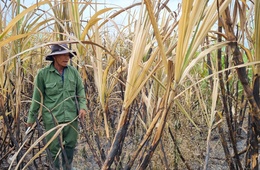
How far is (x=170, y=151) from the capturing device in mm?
1888

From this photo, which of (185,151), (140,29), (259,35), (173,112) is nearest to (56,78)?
(173,112)

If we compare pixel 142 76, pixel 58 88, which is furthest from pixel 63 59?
pixel 142 76

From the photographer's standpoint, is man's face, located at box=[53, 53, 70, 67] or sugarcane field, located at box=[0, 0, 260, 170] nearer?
sugarcane field, located at box=[0, 0, 260, 170]

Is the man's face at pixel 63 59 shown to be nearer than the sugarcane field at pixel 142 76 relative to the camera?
No

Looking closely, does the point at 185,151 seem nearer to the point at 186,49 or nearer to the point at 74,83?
the point at 74,83

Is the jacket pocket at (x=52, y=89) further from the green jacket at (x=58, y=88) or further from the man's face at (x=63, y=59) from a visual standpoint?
→ the man's face at (x=63, y=59)

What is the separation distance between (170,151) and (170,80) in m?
1.27

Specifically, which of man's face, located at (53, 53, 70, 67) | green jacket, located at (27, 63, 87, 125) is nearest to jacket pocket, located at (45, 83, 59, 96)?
green jacket, located at (27, 63, 87, 125)

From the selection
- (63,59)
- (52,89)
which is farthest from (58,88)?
(63,59)

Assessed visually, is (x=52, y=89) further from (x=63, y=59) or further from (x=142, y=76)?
(x=142, y=76)

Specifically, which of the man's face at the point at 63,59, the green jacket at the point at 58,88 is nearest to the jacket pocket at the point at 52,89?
the green jacket at the point at 58,88

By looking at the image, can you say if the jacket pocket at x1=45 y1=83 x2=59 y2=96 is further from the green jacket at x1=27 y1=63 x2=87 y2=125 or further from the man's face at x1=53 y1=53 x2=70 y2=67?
the man's face at x1=53 y1=53 x2=70 y2=67

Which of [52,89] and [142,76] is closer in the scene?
[142,76]

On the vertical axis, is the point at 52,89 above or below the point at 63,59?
below
